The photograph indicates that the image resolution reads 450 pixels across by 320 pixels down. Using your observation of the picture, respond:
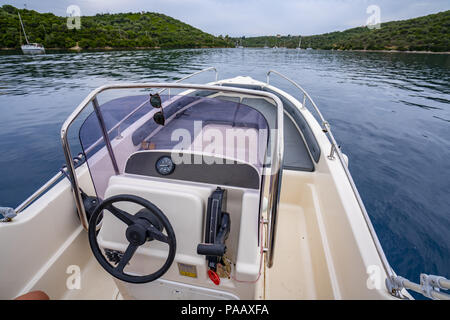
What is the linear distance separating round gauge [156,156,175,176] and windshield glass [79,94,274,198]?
7 centimetres

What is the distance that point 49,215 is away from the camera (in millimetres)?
1489

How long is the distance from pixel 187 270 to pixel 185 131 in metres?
0.86

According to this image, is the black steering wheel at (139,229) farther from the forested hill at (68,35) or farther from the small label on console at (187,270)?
the forested hill at (68,35)

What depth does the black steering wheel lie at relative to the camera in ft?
3.39

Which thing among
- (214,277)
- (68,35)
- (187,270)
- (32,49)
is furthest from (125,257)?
(68,35)

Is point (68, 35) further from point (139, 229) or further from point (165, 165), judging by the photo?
point (139, 229)

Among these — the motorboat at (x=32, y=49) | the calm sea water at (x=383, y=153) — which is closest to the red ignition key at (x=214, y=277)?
the calm sea water at (x=383, y=153)

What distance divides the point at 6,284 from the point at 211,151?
143 centimetres

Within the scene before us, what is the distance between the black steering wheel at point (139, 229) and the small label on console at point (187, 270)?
0.48 ft

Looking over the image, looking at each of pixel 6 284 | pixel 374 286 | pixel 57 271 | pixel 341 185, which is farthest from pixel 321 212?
pixel 6 284

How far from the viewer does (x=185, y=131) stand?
4.86 feet

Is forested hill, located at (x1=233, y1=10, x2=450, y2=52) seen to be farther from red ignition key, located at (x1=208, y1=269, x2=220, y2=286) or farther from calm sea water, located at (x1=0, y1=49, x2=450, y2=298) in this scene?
red ignition key, located at (x1=208, y1=269, x2=220, y2=286)

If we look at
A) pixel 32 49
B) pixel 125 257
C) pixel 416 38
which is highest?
pixel 416 38

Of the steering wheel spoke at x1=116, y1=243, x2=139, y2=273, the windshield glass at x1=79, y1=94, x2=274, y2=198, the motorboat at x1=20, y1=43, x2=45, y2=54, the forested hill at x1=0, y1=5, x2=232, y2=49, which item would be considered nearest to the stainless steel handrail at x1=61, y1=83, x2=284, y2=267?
the windshield glass at x1=79, y1=94, x2=274, y2=198
